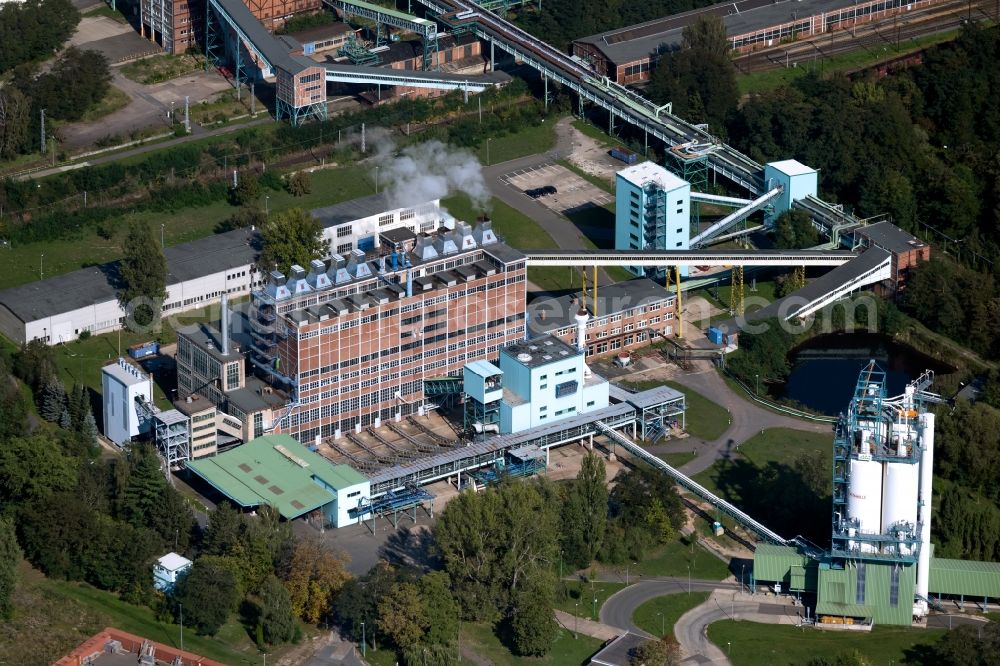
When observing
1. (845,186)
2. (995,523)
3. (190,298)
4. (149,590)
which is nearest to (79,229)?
(190,298)

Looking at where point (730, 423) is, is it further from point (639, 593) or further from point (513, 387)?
point (639, 593)

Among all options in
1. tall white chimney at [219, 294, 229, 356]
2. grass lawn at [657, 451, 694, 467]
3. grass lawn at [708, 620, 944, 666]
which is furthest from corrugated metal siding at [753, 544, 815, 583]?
tall white chimney at [219, 294, 229, 356]

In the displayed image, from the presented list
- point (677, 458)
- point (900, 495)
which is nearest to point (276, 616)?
point (677, 458)

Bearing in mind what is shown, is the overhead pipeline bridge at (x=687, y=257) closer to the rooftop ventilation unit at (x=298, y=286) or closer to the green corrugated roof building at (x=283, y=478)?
the rooftop ventilation unit at (x=298, y=286)

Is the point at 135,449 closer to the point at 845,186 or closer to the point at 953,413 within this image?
the point at 953,413

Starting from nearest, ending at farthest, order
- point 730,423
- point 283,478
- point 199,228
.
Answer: point 283,478, point 730,423, point 199,228

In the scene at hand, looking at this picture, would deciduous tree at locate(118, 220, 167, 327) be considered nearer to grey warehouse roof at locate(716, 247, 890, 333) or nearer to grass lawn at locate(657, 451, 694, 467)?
grass lawn at locate(657, 451, 694, 467)

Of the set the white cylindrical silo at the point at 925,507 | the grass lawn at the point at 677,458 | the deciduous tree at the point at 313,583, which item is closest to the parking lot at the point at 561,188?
the grass lawn at the point at 677,458
